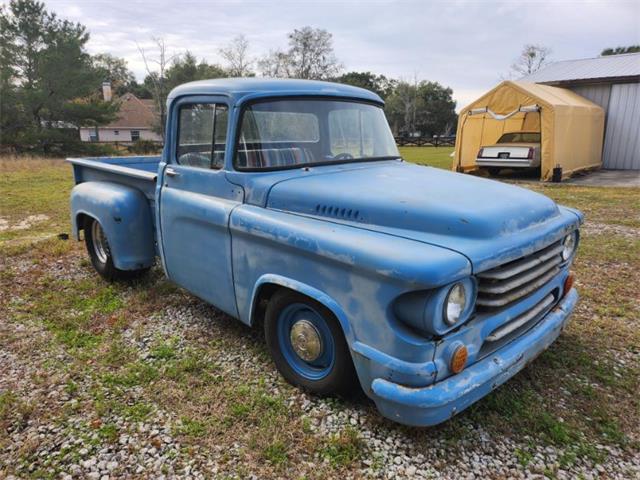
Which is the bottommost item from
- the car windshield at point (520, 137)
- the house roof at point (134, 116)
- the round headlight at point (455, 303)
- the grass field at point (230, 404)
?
the grass field at point (230, 404)

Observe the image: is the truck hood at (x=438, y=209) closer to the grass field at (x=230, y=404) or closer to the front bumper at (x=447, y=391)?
the front bumper at (x=447, y=391)

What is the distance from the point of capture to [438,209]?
2.42 meters

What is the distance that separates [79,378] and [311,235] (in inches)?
78.7

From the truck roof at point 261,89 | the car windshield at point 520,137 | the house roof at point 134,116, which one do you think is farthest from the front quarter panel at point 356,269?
the house roof at point 134,116

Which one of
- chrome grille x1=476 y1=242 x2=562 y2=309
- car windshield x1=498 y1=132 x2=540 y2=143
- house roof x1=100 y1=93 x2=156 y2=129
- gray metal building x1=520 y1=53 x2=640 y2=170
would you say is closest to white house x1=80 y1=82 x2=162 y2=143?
house roof x1=100 y1=93 x2=156 y2=129

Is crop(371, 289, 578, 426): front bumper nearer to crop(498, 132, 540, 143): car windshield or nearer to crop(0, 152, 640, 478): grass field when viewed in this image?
crop(0, 152, 640, 478): grass field

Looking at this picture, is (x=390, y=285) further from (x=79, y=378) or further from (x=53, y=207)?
(x=53, y=207)

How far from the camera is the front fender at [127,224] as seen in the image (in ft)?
13.6

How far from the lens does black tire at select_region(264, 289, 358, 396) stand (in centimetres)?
255

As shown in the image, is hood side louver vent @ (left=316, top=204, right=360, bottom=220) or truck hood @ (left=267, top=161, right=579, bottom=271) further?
hood side louver vent @ (left=316, top=204, right=360, bottom=220)

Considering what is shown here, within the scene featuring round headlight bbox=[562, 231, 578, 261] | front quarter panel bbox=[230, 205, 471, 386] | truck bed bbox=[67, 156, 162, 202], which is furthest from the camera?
truck bed bbox=[67, 156, 162, 202]

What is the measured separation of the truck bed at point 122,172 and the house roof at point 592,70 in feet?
52.7

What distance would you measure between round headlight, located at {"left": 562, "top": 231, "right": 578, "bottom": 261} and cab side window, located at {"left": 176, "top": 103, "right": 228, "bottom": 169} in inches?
96.3

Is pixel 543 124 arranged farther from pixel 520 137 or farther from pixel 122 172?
pixel 122 172
